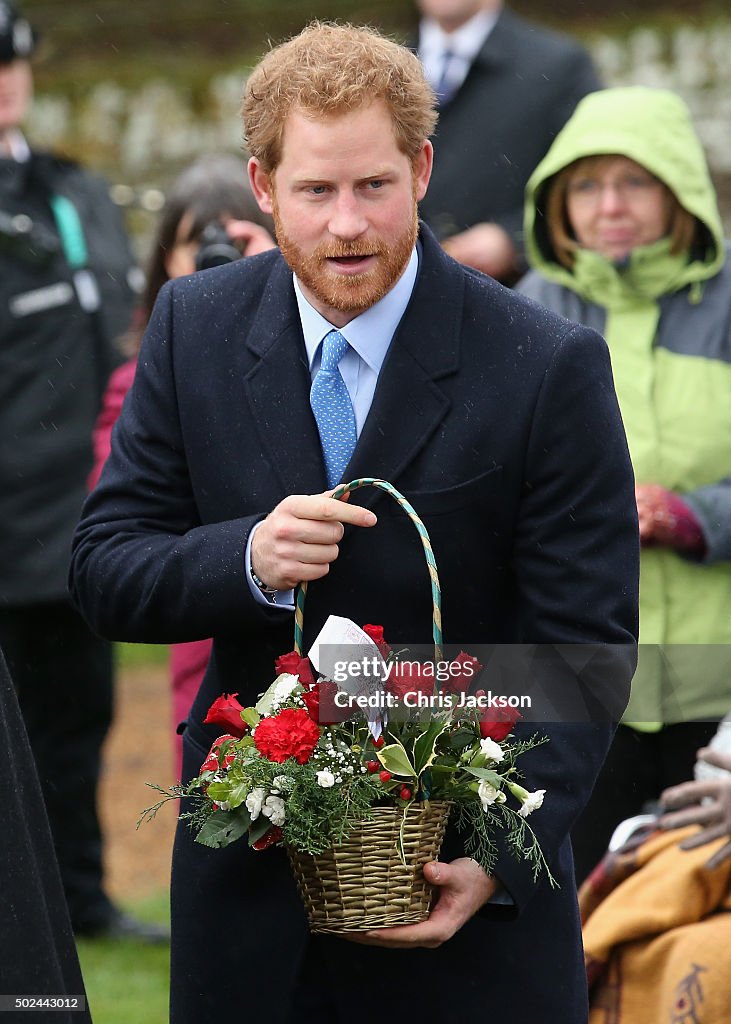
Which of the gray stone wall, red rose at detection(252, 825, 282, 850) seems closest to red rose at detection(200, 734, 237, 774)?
red rose at detection(252, 825, 282, 850)

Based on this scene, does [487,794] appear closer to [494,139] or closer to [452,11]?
[494,139]

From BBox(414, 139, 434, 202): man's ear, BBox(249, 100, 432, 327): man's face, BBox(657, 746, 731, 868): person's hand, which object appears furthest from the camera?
BBox(657, 746, 731, 868): person's hand

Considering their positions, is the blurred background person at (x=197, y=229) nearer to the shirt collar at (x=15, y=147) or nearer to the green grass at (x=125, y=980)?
the green grass at (x=125, y=980)

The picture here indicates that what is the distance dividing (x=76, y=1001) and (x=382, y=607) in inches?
30.8

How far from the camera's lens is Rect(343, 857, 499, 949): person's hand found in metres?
2.65

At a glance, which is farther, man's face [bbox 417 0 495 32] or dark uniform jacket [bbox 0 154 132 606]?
dark uniform jacket [bbox 0 154 132 606]

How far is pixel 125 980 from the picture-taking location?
539 cm

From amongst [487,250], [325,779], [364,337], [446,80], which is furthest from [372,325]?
[446,80]

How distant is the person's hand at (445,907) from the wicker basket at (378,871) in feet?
0.05

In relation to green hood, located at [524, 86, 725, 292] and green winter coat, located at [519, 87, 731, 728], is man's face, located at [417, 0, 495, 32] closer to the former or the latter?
green hood, located at [524, 86, 725, 292]

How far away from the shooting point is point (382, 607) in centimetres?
289

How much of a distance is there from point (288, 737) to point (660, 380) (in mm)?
2011

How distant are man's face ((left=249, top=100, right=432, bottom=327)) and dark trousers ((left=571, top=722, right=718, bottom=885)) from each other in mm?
1739

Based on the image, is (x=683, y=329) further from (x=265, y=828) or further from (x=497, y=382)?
(x=265, y=828)
